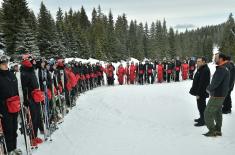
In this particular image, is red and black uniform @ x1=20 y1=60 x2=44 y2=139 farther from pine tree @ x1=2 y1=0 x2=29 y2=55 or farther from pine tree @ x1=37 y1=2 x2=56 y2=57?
pine tree @ x1=37 y1=2 x2=56 y2=57

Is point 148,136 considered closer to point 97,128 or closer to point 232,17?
point 97,128

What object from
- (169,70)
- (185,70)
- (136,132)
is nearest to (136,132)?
(136,132)

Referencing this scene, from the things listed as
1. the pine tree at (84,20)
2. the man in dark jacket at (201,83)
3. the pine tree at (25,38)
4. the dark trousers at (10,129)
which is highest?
the pine tree at (84,20)

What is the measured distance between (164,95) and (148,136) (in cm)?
803

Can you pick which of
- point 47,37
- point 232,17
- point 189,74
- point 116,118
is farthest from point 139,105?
point 232,17

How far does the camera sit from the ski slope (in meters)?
7.22

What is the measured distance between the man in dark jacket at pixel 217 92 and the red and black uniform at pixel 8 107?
4.89 meters

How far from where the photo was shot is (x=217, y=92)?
7906 millimetres

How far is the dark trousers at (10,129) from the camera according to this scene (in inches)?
263

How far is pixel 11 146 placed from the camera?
682cm

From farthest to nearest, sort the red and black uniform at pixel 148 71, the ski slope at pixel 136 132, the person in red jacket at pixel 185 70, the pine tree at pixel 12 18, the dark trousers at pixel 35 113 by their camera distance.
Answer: the pine tree at pixel 12 18 → the person in red jacket at pixel 185 70 → the red and black uniform at pixel 148 71 → the dark trousers at pixel 35 113 → the ski slope at pixel 136 132

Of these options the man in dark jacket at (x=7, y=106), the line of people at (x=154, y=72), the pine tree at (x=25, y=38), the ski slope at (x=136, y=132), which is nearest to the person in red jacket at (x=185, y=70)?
the line of people at (x=154, y=72)

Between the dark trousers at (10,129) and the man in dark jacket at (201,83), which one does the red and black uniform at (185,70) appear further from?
the dark trousers at (10,129)

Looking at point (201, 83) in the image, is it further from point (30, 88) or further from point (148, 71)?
point (148, 71)
